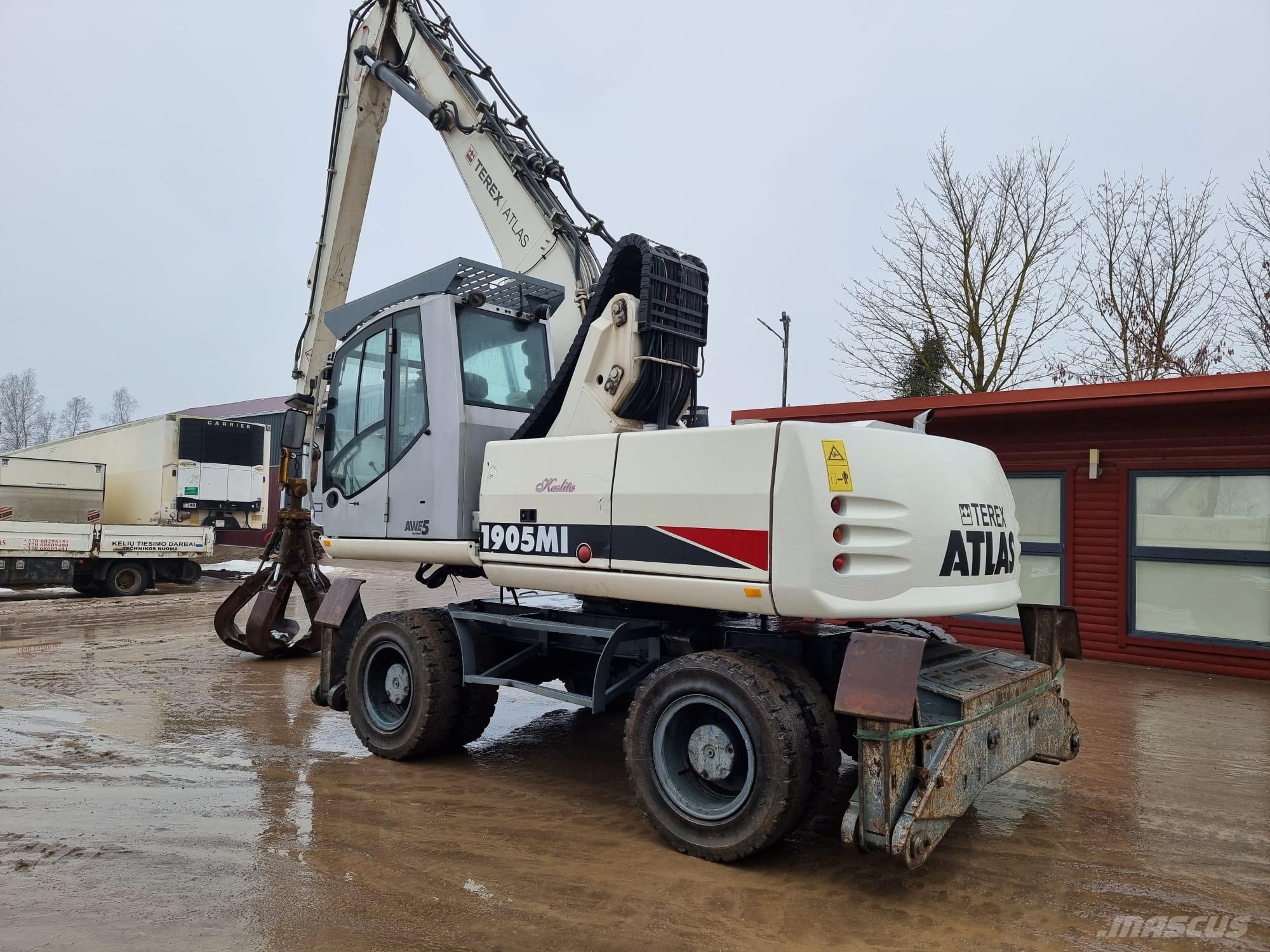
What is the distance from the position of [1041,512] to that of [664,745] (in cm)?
733

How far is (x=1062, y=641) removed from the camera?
533cm

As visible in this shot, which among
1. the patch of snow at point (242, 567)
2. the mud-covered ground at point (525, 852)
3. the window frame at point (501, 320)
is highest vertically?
the window frame at point (501, 320)

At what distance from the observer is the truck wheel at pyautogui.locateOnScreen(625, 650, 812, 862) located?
3969 mm

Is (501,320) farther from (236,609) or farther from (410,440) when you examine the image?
(236,609)

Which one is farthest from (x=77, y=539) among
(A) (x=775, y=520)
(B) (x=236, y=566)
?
(A) (x=775, y=520)

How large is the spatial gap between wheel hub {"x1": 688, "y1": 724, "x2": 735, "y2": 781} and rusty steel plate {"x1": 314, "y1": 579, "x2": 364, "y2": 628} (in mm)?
3170

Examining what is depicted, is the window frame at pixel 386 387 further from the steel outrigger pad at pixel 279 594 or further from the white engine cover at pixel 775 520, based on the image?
the steel outrigger pad at pixel 279 594

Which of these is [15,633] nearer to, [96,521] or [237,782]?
[96,521]

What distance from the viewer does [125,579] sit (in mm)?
17531

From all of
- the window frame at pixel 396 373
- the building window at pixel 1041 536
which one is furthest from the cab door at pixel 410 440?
the building window at pixel 1041 536

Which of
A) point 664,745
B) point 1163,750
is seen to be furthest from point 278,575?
point 1163,750

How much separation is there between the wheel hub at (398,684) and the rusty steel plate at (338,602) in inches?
26.1

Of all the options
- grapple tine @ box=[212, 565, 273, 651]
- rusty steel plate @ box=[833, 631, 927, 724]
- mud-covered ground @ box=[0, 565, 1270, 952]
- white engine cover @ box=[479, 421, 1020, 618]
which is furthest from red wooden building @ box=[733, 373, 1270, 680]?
grapple tine @ box=[212, 565, 273, 651]

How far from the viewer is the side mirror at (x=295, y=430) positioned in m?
6.57
